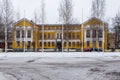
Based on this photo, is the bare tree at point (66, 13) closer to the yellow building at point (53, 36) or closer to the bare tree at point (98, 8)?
the bare tree at point (98, 8)

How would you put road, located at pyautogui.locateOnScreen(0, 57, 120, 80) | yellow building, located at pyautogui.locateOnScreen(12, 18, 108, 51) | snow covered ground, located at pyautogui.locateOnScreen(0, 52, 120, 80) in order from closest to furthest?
road, located at pyautogui.locateOnScreen(0, 57, 120, 80) < snow covered ground, located at pyautogui.locateOnScreen(0, 52, 120, 80) < yellow building, located at pyautogui.locateOnScreen(12, 18, 108, 51)

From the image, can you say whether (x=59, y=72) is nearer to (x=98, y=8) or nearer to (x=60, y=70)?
(x=60, y=70)

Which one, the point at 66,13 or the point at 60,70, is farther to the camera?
the point at 66,13

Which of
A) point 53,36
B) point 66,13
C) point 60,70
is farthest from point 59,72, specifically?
point 53,36

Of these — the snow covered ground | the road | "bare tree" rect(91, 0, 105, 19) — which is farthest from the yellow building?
the road

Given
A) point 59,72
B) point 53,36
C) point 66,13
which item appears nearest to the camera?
point 59,72

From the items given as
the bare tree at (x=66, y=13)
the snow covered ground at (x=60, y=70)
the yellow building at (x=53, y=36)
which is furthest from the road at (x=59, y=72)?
the yellow building at (x=53, y=36)

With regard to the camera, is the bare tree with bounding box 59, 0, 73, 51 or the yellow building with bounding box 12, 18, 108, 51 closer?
the bare tree with bounding box 59, 0, 73, 51

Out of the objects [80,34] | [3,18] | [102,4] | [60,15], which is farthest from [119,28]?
[3,18]

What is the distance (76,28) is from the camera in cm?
9944

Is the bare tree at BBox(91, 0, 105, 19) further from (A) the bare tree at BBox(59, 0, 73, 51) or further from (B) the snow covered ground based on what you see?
(B) the snow covered ground

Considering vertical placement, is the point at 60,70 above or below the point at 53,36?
below

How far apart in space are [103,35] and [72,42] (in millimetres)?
12607

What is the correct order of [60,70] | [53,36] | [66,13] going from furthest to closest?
1. [53,36]
2. [66,13]
3. [60,70]
